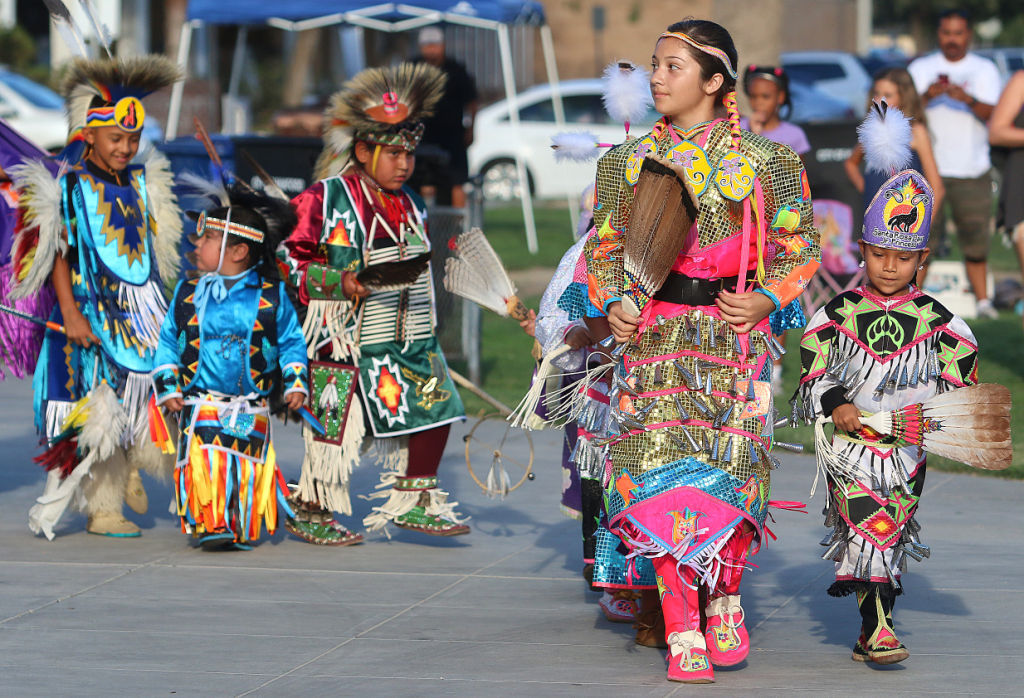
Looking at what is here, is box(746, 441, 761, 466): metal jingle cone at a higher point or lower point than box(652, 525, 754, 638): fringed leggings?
higher

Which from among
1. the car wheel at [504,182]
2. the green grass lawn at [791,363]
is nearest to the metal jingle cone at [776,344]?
the green grass lawn at [791,363]

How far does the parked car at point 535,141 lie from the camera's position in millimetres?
22719

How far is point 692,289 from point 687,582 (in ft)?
2.85

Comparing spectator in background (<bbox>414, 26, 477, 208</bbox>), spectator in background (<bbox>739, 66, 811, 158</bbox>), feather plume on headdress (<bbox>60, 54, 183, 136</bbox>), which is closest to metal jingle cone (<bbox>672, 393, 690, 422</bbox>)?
feather plume on headdress (<bbox>60, 54, 183, 136</bbox>)

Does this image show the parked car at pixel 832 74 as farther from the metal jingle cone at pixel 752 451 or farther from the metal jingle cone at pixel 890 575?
the metal jingle cone at pixel 752 451

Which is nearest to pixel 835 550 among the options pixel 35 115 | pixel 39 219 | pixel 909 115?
pixel 39 219

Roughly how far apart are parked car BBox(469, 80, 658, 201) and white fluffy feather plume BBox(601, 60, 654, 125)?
56.6 feet

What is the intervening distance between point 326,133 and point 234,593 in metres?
2.09

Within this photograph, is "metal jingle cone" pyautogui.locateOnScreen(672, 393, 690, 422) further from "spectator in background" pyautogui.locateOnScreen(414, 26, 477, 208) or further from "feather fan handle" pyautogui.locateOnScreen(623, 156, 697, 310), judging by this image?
"spectator in background" pyautogui.locateOnScreen(414, 26, 477, 208)

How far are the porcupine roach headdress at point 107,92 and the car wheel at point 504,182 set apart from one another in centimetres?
1615

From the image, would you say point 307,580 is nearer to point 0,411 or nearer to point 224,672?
point 224,672

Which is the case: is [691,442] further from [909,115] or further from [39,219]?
[909,115]

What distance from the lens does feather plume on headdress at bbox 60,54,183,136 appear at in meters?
6.50

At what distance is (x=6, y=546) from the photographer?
21.2ft
